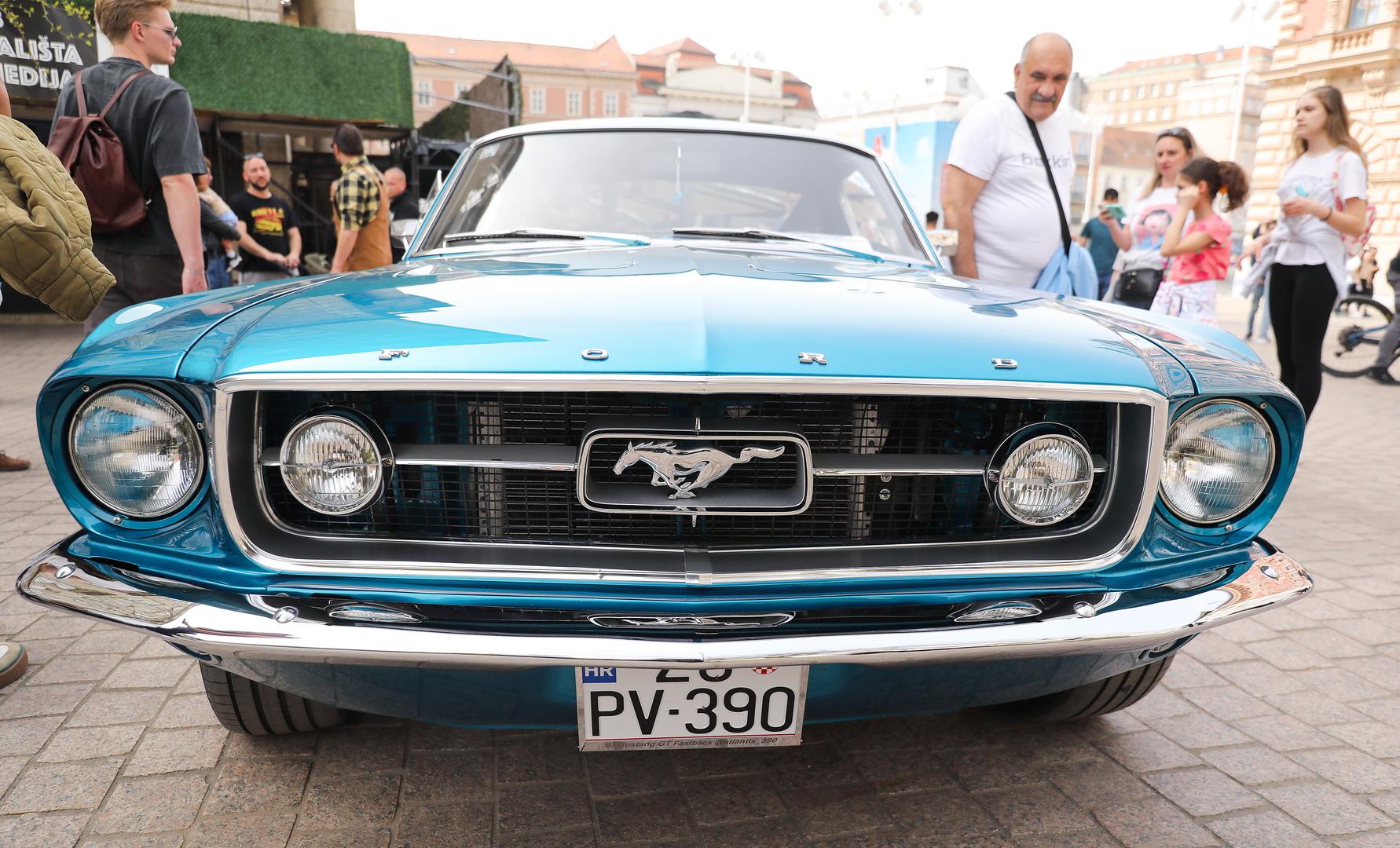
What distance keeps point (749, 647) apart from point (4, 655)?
2.14m

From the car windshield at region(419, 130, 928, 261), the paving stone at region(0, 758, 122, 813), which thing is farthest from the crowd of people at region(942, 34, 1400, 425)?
the paving stone at region(0, 758, 122, 813)

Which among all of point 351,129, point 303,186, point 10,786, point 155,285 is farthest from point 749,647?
point 303,186

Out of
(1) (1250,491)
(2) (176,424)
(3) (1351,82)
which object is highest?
(3) (1351,82)

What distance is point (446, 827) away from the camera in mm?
1783

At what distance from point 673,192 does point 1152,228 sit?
4.11m

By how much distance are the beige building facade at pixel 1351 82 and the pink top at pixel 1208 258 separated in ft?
63.5

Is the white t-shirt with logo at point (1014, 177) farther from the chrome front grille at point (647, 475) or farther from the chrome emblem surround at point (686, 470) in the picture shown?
the chrome emblem surround at point (686, 470)

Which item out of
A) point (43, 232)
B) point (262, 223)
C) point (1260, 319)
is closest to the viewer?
point (43, 232)

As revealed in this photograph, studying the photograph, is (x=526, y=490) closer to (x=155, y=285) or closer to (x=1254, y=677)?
(x=1254, y=677)

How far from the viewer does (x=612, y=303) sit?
63.0 inches

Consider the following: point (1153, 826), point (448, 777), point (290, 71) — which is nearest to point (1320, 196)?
point (1153, 826)

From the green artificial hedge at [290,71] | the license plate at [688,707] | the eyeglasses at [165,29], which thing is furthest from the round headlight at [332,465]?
the green artificial hedge at [290,71]

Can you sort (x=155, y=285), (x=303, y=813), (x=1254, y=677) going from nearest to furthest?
(x=303, y=813)
(x=1254, y=677)
(x=155, y=285)

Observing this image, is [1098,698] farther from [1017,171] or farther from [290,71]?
[290,71]
